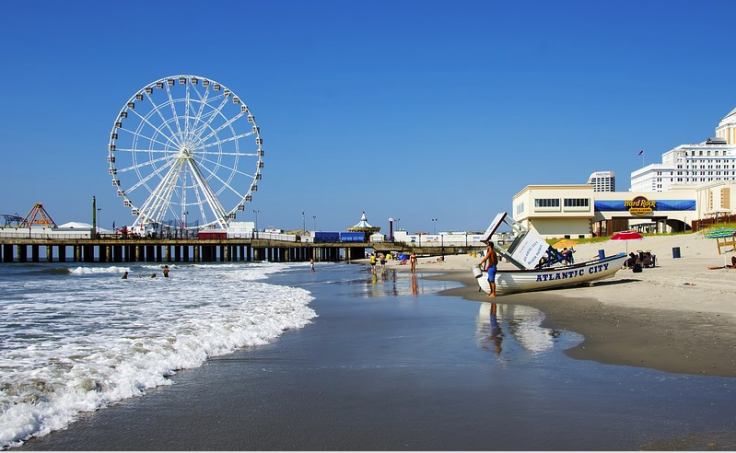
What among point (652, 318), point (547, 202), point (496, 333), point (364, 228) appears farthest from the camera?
point (364, 228)

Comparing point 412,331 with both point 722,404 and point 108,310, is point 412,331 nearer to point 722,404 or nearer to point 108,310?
point 722,404

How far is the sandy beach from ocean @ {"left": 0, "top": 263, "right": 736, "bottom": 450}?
1.66ft

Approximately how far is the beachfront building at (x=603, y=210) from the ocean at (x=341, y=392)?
159 feet

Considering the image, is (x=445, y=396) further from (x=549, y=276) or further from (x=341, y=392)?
(x=549, y=276)

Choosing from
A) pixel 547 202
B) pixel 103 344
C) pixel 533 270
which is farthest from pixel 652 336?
pixel 547 202

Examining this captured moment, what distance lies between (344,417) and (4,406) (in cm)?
295

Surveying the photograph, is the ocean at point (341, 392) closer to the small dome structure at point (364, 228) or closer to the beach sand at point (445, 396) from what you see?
the beach sand at point (445, 396)

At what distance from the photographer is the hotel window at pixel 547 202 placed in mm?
56719

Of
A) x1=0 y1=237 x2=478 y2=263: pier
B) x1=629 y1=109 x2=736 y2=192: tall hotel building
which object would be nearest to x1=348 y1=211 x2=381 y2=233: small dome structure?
x1=0 y1=237 x2=478 y2=263: pier

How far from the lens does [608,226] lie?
2229 inches

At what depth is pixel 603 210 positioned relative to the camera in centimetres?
5778

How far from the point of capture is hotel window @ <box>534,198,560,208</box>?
5672 centimetres

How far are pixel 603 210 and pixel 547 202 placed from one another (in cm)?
571

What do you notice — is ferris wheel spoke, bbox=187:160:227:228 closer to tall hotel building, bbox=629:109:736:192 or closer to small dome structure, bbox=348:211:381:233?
small dome structure, bbox=348:211:381:233
